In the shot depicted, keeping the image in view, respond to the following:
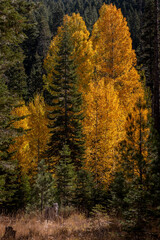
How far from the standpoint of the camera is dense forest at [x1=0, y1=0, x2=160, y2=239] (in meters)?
6.78

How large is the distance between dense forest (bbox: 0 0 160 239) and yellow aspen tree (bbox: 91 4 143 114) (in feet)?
0.23

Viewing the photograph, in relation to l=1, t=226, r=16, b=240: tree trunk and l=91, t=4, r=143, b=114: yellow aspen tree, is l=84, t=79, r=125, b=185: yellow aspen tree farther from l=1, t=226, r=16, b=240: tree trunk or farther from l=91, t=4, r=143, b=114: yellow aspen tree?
l=1, t=226, r=16, b=240: tree trunk

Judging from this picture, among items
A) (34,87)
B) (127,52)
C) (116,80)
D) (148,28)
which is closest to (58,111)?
(116,80)

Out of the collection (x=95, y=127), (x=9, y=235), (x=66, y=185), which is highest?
(x=95, y=127)

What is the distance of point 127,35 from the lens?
15.3 m

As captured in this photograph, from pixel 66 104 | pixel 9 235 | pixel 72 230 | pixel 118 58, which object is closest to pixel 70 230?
pixel 72 230

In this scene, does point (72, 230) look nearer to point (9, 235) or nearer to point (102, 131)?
point (9, 235)

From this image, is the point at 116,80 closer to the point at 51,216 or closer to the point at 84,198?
the point at 84,198

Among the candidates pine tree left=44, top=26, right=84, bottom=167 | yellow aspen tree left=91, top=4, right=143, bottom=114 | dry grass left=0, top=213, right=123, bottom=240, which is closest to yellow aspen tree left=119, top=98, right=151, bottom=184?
dry grass left=0, top=213, right=123, bottom=240

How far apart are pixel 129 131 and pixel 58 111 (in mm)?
10706

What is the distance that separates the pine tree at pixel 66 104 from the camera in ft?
55.3

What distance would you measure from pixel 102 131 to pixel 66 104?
17.4ft

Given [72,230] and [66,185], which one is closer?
[72,230]

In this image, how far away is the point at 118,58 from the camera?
15.3m
